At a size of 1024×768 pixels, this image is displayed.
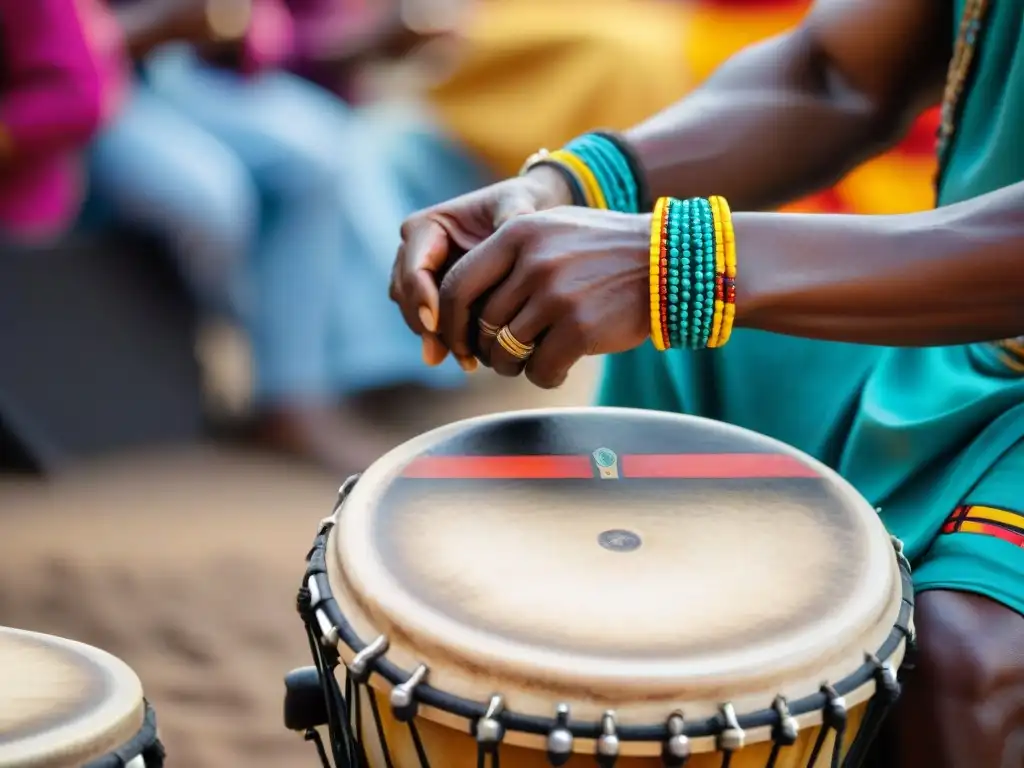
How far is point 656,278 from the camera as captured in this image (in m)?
0.93

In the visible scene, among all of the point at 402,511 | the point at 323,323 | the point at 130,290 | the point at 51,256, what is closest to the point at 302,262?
the point at 323,323

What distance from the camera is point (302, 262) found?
295 cm

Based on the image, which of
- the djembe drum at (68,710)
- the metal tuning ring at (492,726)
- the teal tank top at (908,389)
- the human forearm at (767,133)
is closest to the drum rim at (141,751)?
the djembe drum at (68,710)

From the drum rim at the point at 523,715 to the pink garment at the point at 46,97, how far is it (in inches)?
71.5

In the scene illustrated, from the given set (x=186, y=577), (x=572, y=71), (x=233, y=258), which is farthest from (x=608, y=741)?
(x=572, y=71)

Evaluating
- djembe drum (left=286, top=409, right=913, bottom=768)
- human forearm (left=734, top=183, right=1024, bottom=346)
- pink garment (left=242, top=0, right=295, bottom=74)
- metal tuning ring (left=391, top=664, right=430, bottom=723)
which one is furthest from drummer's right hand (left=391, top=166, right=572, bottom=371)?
pink garment (left=242, top=0, right=295, bottom=74)

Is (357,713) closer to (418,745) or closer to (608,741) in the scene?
(418,745)

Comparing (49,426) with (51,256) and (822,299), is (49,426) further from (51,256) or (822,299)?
(822,299)

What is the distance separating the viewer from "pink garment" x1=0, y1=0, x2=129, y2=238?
92.7 inches

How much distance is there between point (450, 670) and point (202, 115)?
2.54 meters

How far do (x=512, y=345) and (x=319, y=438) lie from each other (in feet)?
6.28

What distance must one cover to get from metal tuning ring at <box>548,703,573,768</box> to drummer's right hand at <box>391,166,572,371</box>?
15.4 inches

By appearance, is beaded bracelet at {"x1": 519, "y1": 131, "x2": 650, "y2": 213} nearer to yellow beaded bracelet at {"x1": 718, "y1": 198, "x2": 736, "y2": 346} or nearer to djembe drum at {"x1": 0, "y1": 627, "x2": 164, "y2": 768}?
yellow beaded bracelet at {"x1": 718, "y1": 198, "x2": 736, "y2": 346}

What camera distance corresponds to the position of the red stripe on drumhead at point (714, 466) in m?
0.99
